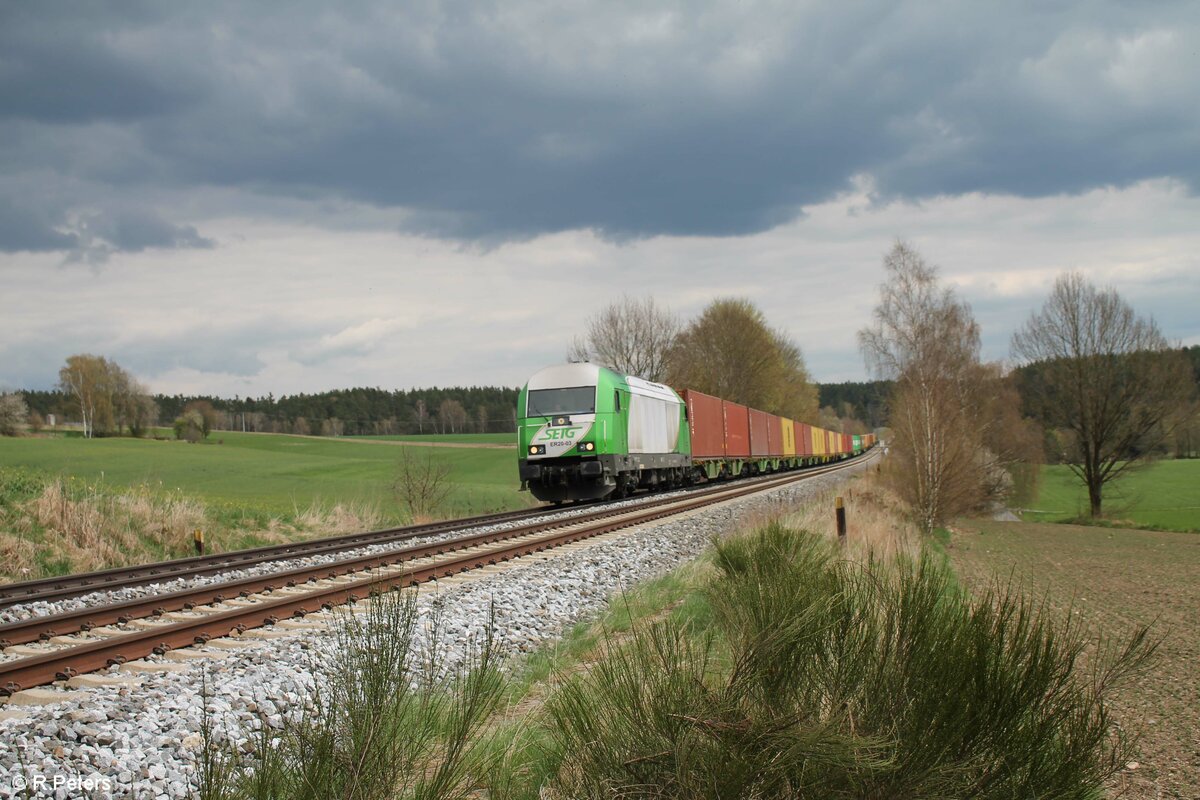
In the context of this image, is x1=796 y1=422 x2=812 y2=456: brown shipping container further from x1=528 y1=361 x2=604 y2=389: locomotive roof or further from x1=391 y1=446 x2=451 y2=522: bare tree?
x1=528 y1=361 x2=604 y2=389: locomotive roof

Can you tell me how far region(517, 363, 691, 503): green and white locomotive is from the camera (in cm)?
2072

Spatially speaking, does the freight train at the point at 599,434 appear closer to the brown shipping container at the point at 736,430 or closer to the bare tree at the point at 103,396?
the brown shipping container at the point at 736,430

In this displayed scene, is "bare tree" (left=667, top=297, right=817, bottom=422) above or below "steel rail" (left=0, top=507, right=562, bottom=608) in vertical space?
above

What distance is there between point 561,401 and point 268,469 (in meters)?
40.1

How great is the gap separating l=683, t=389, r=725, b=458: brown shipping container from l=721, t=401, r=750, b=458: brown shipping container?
75 cm

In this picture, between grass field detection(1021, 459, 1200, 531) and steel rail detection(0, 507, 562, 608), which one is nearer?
steel rail detection(0, 507, 562, 608)

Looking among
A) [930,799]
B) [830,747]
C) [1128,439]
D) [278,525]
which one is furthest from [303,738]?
[1128,439]

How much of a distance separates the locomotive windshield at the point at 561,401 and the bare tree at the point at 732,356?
120ft

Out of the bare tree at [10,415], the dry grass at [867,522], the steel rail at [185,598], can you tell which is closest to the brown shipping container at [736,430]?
the dry grass at [867,522]

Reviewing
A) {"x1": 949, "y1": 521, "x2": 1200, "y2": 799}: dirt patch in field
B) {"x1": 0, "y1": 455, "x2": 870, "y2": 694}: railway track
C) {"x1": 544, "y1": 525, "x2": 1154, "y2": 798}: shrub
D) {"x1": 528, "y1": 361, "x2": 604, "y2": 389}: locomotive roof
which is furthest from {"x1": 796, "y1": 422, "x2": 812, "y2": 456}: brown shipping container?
{"x1": 544, "y1": 525, "x2": 1154, "y2": 798}: shrub

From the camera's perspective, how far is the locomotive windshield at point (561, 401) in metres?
21.0

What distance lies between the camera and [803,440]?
56594mm

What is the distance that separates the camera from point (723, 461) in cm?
3472

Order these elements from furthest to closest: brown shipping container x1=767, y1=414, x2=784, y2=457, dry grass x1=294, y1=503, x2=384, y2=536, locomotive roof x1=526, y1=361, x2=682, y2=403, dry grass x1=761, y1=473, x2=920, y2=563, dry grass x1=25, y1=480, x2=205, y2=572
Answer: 1. brown shipping container x1=767, y1=414, x2=784, y2=457
2. locomotive roof x1=526, y1=361, x2=682, y2=403
3. dry grass x1=294, y1=503, x2=384, y2=536
4. dry grass x1=25, y1=480, x2=205, y2=572
5. dry grass x1=761, y1=473, x2=920, y2=563
